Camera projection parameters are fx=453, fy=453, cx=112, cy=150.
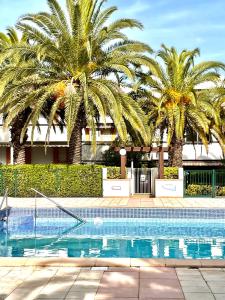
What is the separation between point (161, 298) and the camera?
6168mm

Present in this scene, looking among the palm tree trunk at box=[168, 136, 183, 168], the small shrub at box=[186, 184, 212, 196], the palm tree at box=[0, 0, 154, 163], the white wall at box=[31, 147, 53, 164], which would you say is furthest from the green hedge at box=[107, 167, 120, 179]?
the white wall at box=[31, 147, 53, 164]

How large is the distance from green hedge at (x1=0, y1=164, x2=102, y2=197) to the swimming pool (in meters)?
5.10

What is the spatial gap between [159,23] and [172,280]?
12.6 m

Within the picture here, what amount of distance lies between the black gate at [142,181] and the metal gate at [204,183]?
6.37 ft

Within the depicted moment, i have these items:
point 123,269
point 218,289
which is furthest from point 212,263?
point 123,269

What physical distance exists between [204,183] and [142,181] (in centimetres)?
325

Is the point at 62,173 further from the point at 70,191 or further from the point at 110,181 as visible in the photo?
the point at 110,181

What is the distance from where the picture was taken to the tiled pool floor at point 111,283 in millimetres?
6312

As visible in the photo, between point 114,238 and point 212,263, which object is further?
point 114,238

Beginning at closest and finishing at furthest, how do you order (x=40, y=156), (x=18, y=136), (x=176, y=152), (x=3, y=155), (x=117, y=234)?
1. (x=117, y=234)
2. (x=18, y=136)
3. (x=176, y=152)
4. (x=3, y=155)
5. (x=40, y=156)

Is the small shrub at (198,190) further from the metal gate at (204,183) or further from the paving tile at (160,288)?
the paving tile at (160,288)

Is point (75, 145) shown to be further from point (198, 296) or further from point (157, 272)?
point (198, 296)

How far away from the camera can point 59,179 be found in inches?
885

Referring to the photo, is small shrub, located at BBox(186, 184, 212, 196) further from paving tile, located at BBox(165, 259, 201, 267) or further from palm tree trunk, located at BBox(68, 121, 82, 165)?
paving tile, located at BBox(165, 259, 201, 267)
